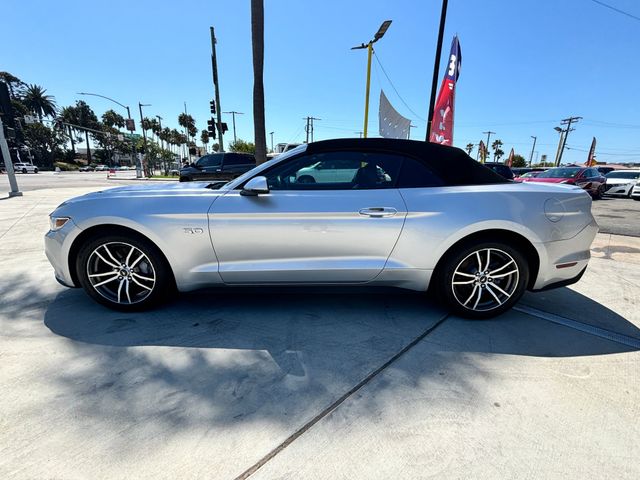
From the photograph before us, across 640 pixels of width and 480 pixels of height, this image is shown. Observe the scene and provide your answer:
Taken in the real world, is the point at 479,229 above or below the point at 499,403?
above

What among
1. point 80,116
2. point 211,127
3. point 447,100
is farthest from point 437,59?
point 80,116

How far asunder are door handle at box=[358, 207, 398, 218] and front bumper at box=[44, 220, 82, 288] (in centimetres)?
237

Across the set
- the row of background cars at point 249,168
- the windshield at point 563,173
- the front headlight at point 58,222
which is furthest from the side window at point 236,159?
the windshield at point 563,173

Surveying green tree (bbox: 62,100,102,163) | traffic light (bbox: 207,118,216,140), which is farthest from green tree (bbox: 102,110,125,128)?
traffic light (bbox: 207,118,216,140)

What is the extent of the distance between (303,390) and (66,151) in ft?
320

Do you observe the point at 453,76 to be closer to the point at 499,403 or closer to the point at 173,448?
the point at 499,403

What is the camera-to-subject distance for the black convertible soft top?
8.86 feet

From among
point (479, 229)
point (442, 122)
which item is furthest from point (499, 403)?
point (442, 122)

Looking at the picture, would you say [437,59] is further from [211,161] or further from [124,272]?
[124,272]

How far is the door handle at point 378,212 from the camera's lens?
251 centimetres

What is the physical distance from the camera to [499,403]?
6.07 ft

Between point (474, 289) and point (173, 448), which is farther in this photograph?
point (474, 289)

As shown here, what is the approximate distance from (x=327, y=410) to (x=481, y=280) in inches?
69.9

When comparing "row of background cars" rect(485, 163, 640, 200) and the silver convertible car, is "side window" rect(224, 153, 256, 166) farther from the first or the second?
the silver convertible car
